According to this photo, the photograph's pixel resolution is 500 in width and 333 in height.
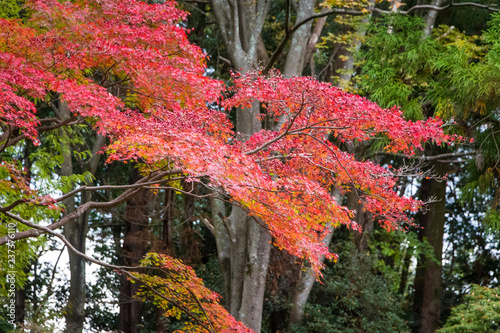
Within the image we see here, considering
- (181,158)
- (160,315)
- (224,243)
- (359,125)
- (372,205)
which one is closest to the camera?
(181,158)

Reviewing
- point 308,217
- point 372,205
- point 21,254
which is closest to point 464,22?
point 372,205

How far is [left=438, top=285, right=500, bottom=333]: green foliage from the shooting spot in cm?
869

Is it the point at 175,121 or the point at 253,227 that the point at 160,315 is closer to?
the point at 253,227

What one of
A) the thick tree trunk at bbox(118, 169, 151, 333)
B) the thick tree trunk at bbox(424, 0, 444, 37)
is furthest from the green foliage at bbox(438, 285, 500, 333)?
the thick tree trunk at bbox(118, 169, 151, 333)

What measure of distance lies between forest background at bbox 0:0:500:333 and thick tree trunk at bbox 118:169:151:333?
37 mm

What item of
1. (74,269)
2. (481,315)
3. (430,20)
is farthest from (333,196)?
(74,269)

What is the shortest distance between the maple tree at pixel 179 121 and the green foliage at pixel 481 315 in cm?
340

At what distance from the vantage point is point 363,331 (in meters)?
10.0

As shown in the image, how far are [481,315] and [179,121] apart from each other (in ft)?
21.0

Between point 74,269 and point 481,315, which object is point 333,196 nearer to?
point 481,315

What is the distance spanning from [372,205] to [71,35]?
4171 mm

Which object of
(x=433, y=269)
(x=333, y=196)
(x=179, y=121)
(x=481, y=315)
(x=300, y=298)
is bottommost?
(x=481, y=315)

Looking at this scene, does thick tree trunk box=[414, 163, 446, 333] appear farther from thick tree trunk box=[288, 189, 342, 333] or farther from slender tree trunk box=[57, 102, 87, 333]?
slender tree trunk box=[57, 102, 87, 333]

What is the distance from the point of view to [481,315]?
8844 mm
